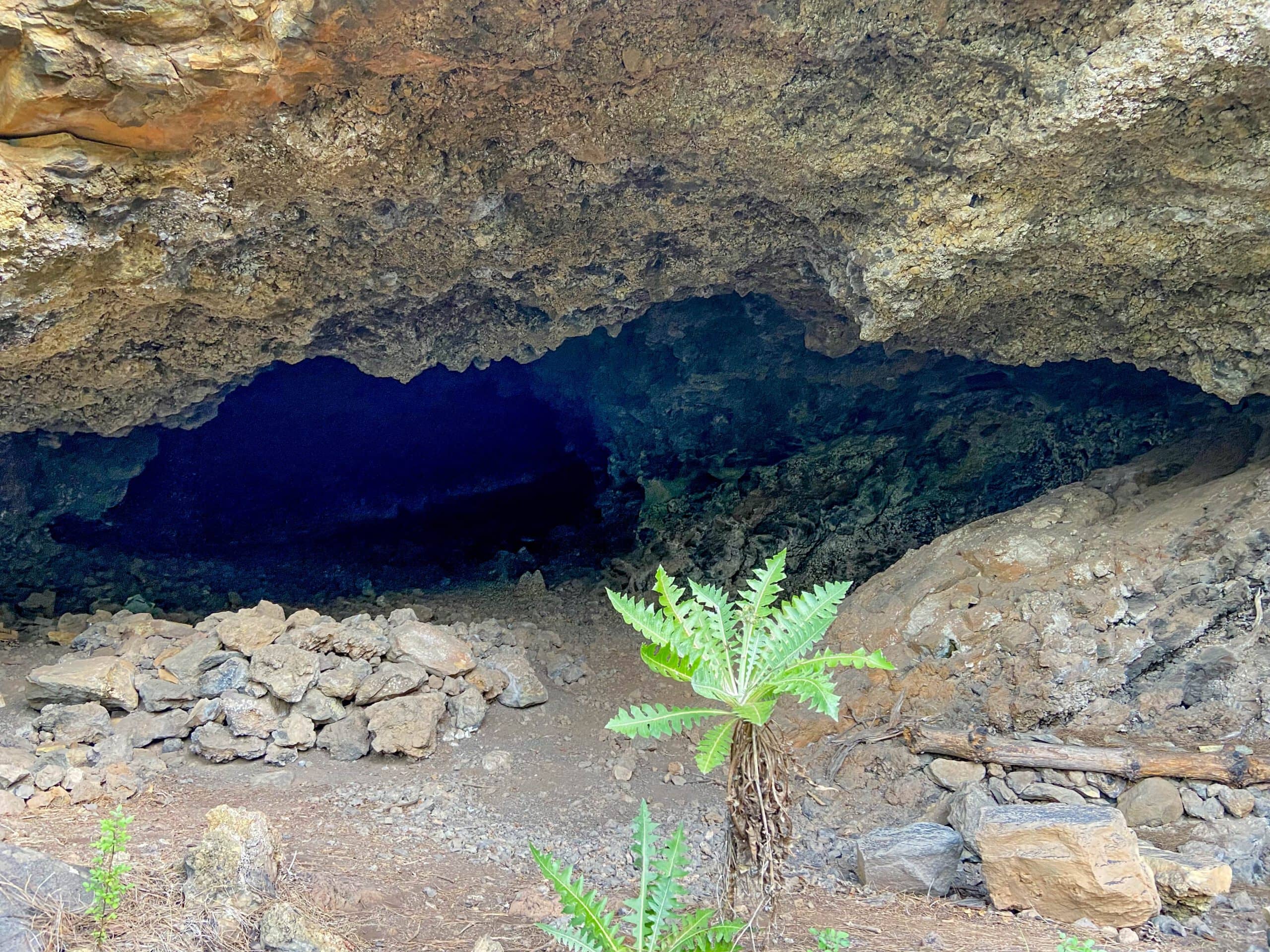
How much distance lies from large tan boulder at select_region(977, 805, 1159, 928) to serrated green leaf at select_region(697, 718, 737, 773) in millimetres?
1336

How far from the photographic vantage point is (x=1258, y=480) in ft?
15.3

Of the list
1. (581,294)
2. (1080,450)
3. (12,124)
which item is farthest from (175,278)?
(1080,450)

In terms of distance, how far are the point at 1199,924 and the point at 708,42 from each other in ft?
12.7

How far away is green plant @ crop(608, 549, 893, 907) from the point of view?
2473mm

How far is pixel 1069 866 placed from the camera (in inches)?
117

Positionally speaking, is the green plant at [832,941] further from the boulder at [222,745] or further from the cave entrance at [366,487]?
the cave entrance at [366,487]

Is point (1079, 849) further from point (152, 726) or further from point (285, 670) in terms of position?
point (152, 726)

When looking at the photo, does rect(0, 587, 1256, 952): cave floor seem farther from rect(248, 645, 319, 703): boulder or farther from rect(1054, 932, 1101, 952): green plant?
rect(248, 645, 319, 703): boulder

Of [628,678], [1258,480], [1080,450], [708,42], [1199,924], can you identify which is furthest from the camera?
[1080,450]

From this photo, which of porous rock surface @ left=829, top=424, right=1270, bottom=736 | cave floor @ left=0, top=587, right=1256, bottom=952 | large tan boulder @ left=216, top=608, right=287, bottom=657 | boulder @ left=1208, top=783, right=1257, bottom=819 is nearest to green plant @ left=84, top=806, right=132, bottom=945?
cave floor @ left=0, top=587, right=1256, bottom=952

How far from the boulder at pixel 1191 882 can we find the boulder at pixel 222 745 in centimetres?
419

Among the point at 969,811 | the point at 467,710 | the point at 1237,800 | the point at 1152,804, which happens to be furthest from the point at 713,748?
the point at 467,710

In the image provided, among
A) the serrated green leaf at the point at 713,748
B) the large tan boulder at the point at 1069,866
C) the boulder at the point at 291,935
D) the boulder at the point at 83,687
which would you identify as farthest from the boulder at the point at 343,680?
the large tan boulder at the point at 1069,866

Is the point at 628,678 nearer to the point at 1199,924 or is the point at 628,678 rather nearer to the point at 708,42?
the point at 1199,924
